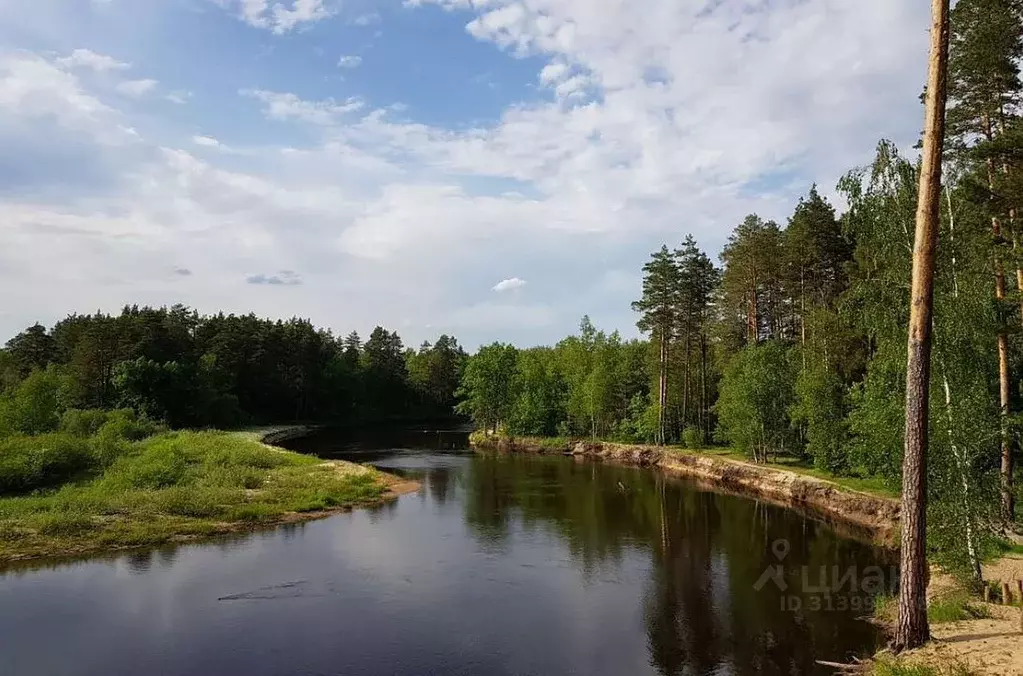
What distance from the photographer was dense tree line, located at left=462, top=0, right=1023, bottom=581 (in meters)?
13.8

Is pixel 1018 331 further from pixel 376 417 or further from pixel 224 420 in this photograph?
pixel 376 417

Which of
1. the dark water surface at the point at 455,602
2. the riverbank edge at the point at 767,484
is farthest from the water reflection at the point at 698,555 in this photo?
the riverbank edge at the point at 767,484

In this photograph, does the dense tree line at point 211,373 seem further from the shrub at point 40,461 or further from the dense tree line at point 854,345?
the dense tree line at point 854,345

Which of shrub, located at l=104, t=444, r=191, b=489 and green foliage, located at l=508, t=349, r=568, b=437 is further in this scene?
green foliage, located at l=508, t=349, r=568, b=437

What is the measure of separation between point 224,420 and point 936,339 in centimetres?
7787

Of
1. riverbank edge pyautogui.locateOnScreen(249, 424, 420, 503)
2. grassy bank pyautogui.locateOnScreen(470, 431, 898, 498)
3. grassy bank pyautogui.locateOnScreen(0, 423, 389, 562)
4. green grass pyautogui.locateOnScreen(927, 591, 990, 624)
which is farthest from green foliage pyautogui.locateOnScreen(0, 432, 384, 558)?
green grass pyautogui.locateOnScreen(927, 591, 990, 624)

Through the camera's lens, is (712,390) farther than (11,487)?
Yes

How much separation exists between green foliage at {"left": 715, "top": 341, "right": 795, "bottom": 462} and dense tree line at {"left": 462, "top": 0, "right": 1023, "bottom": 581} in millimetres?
99

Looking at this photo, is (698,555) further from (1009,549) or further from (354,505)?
(354,505)

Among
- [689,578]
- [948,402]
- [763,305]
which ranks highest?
[763,305]

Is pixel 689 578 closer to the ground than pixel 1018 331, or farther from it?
closer to the ground

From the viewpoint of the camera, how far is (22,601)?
18875mm

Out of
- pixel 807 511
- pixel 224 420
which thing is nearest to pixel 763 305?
pixel 807 511

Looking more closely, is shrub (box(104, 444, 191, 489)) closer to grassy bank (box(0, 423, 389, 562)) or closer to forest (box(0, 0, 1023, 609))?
grassy bank (box(0, 423, 389, 562))
